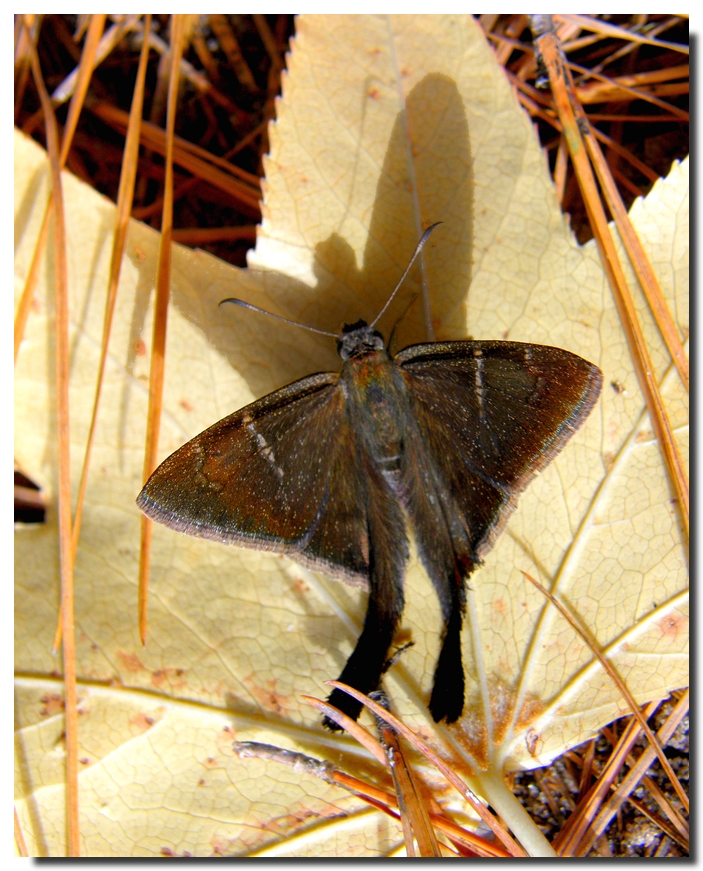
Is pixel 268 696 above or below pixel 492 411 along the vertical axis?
below

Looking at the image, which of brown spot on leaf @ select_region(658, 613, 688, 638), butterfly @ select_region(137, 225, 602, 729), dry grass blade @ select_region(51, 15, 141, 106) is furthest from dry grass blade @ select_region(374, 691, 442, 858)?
dry grass blade @ select_region(51, 15, 141, 106)

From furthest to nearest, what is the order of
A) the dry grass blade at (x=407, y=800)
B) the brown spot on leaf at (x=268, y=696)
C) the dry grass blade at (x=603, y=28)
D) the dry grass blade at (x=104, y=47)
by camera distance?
the dry grass blade at (x=104, y=47)
the dry grass blade at (x=603, y=28)
the brown spot on leaf at (x=268, y=696)
the dry grass blade at (x=407, y=800)

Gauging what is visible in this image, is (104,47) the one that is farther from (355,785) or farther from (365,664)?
(355,785)

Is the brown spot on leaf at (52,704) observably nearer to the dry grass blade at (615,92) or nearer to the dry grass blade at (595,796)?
the dry grass blade at (595,796)

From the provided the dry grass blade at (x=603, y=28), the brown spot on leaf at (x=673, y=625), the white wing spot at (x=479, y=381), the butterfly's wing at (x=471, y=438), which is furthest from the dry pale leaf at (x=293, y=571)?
the dry grass blade at (x=603, y=28)

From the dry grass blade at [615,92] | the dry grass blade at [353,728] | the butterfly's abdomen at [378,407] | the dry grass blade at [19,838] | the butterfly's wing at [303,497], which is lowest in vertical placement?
the dry grass blade at [19,838]

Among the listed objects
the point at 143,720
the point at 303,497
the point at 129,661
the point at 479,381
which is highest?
the point at 479,381

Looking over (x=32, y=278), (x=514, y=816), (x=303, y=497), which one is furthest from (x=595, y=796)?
(x=32, y=278)
